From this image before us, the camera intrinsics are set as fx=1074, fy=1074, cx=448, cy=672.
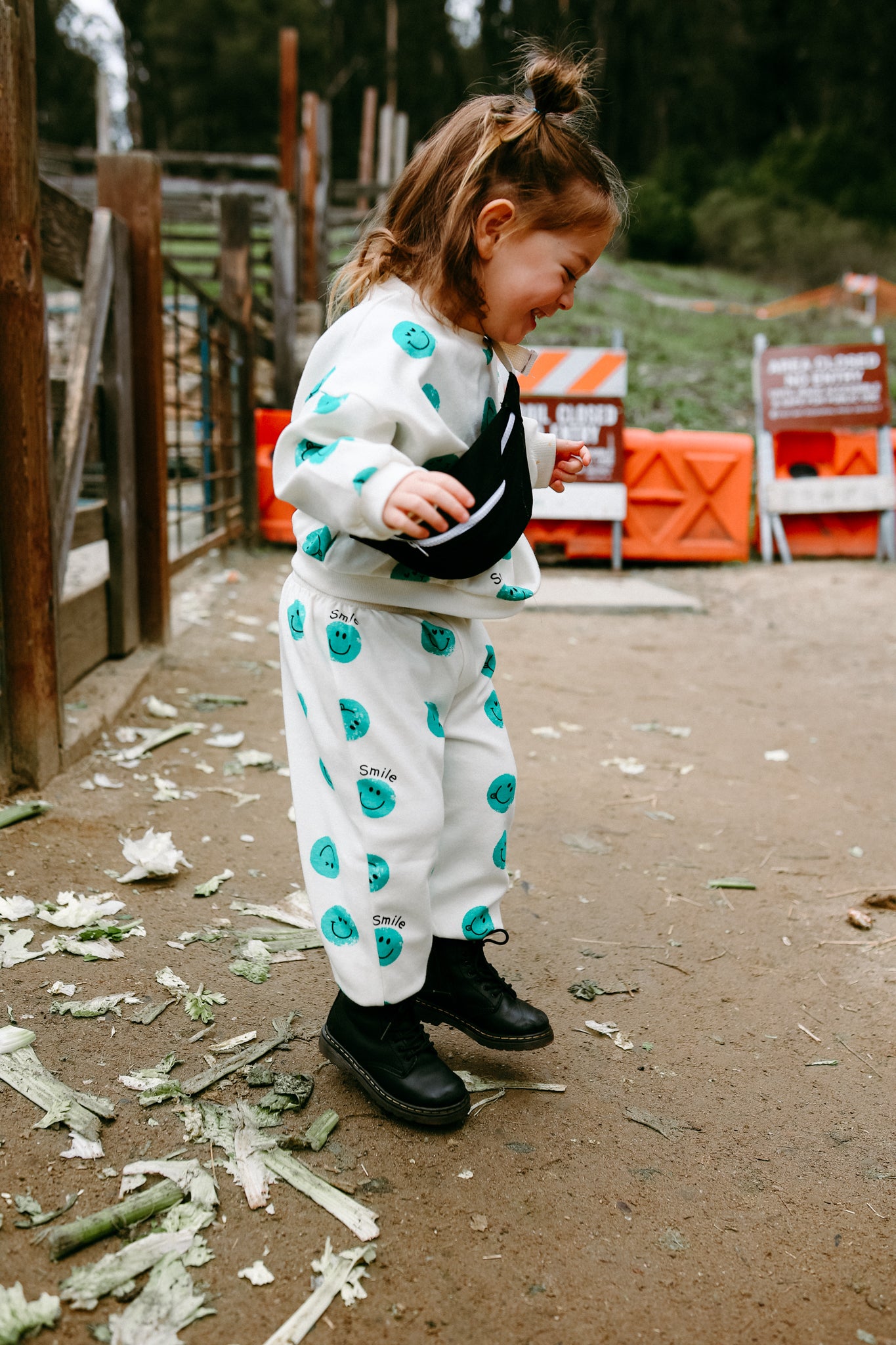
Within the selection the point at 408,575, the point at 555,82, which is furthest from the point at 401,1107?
the point at 555,82

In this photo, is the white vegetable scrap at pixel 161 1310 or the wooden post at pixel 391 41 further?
the wooden post at pixel 391 41

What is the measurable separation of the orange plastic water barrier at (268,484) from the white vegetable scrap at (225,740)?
406cm

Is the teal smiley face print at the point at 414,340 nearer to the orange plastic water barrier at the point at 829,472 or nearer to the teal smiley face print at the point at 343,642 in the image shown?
the teal smiley face print at the point at 343,642

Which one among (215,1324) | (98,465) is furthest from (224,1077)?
(98,465)

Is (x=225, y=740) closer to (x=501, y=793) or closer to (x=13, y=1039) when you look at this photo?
(x=13, y=1039)

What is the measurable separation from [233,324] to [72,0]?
41.2m

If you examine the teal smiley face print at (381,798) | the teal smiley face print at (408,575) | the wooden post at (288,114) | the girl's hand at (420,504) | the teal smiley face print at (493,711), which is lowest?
the teal smiley face print at (381,798)

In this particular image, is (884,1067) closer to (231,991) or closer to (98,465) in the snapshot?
(231,991)

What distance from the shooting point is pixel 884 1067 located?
2133 mm

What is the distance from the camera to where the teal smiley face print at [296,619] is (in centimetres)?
179

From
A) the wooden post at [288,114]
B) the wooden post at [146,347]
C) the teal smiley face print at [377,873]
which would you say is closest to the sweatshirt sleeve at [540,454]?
the teal smiley face print at [377,873]

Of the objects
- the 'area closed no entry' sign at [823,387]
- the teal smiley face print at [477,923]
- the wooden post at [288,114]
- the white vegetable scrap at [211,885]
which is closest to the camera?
the teal smiley face print at [477,923]

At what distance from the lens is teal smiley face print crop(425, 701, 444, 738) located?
179 cm

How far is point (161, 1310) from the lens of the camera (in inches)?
53.9
